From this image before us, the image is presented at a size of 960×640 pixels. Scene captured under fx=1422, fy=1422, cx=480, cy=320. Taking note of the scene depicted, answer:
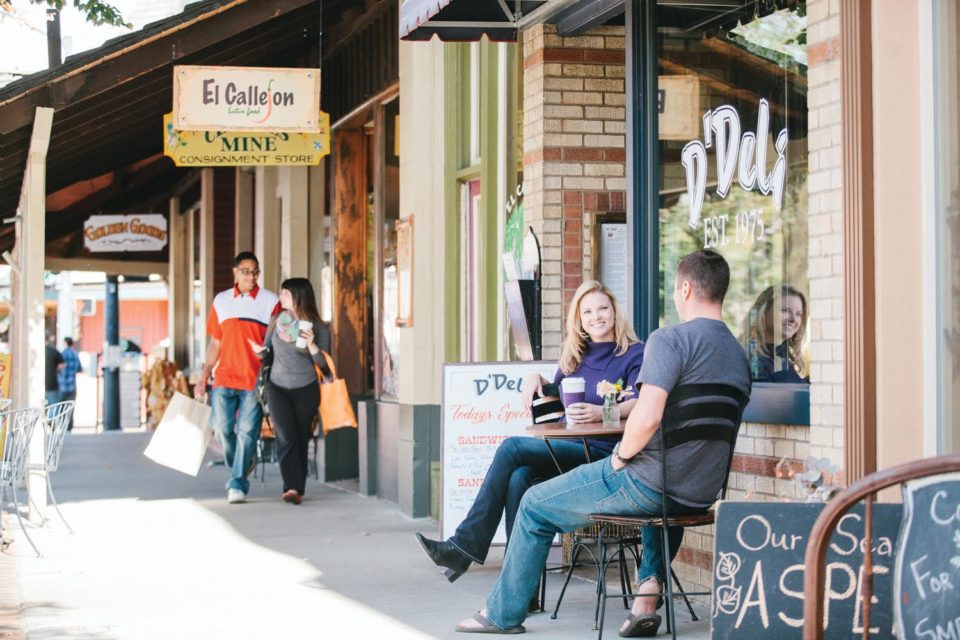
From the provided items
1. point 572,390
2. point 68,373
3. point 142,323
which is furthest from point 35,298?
point 142,323

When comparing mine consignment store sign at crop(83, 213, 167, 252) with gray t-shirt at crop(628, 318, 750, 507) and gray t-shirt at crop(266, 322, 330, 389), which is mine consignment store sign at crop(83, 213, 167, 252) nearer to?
gray t-shirt at crop(266, 322, 330, 389)

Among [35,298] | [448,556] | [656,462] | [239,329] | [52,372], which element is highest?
[35,298]

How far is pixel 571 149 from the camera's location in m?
8.25

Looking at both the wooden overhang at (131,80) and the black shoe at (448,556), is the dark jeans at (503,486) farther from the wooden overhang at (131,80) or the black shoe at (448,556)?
the wooden overhang at (131,80)

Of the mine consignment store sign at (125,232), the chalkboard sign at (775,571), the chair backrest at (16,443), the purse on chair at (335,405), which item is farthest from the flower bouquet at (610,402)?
the mine consignment store sign at (125,232)

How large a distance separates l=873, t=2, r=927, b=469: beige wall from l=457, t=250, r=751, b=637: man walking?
65 cm

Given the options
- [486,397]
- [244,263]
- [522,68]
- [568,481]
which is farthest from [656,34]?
[244,263]

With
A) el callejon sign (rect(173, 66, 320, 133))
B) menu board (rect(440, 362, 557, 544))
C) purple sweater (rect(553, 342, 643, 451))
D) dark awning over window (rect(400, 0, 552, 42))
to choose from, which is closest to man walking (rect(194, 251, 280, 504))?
el callejon sign (rect(173, 66, 320, 133))

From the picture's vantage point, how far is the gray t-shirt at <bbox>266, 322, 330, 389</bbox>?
11008mm

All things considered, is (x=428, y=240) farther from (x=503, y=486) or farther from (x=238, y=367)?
(x=503, y=486)

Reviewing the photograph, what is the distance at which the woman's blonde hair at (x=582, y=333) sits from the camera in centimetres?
655

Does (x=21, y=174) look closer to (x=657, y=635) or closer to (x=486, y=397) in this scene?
(x=486, y=397)

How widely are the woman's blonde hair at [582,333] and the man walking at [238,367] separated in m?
5.08

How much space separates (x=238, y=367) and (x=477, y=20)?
4000 mm
